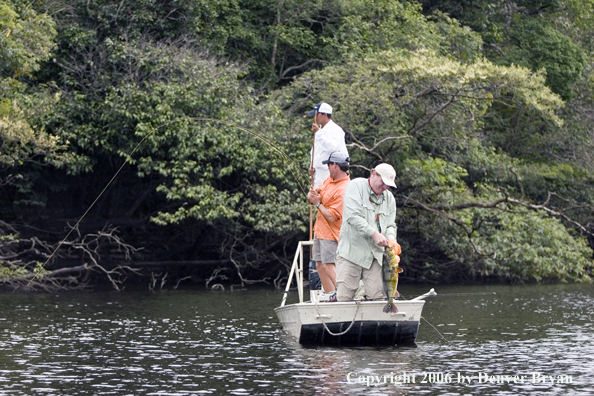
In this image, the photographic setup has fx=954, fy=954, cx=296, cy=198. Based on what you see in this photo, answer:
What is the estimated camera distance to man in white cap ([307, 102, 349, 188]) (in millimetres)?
11414

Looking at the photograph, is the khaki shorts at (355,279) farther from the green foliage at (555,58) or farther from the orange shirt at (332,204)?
the green foliage at (555,58)

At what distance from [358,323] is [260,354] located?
1.11 metres

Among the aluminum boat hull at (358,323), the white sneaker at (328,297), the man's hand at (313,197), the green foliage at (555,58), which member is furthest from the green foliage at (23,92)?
the green foliage at (555,58)

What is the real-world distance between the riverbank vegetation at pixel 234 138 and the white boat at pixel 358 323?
7487 mm

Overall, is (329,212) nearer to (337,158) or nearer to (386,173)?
(337,158)

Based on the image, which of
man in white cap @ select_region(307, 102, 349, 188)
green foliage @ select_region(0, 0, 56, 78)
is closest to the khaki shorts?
man in white cap @ select_region(307, 102, 349, 188)

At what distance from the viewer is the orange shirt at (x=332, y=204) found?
1096cm

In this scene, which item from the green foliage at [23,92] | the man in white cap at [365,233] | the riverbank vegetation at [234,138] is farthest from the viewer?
the riverbank vegetation at [234,138]

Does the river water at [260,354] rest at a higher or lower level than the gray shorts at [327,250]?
lower

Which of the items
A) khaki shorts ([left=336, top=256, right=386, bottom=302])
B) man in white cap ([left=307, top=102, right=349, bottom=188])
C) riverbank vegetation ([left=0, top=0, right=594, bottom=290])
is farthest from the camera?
riverbank vegetation ([left=0, top=0, right=594, bottom=290])

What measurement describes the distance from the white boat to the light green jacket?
0.50 meters

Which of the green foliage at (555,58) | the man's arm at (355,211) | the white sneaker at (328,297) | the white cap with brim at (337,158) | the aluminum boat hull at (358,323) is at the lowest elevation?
the aluminum boat hull at (358,323)

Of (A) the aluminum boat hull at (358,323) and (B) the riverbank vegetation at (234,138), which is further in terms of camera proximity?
(B) the riverbank vegetation at (234,138)

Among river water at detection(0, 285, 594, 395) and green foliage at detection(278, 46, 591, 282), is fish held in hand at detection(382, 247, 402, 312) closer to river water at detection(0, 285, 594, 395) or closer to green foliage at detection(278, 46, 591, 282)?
river water at detection(0, 285, 594, 395)
